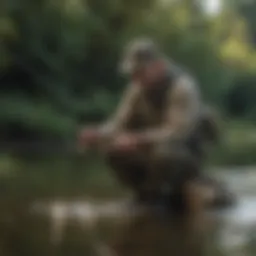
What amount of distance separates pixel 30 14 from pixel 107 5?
15 cm

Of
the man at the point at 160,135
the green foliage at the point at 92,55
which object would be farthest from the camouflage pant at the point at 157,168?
the green foliage at the point at 92,55

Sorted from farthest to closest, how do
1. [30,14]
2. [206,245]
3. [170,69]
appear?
[30,14]
[170,69]
[206,245]

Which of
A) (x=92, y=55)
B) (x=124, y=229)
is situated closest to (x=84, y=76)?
(x=92, y=55)

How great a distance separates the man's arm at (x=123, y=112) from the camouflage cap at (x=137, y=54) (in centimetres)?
4

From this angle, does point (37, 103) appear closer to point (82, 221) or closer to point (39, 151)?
point (39, 151)

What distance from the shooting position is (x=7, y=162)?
3.96 feet

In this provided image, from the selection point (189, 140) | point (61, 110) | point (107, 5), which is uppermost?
point (107, 5)

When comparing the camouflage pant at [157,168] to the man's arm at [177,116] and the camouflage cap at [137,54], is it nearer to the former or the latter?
the man's arm at [177,116]

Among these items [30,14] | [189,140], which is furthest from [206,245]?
[30,14]

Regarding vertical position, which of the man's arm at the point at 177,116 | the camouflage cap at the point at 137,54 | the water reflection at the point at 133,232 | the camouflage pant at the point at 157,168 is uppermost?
the camouflage cap at the point at 137,54

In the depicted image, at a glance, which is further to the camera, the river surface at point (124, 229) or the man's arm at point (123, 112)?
the man's arm at point (123, 112)

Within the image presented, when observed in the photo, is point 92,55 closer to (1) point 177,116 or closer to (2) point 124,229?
(1) point 177,116

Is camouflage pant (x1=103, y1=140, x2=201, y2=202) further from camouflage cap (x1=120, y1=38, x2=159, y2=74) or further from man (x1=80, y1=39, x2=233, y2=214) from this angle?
camouflage cap (x1=120, y1=38, x2=159, y2=74)

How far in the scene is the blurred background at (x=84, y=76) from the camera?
1.15 meters
